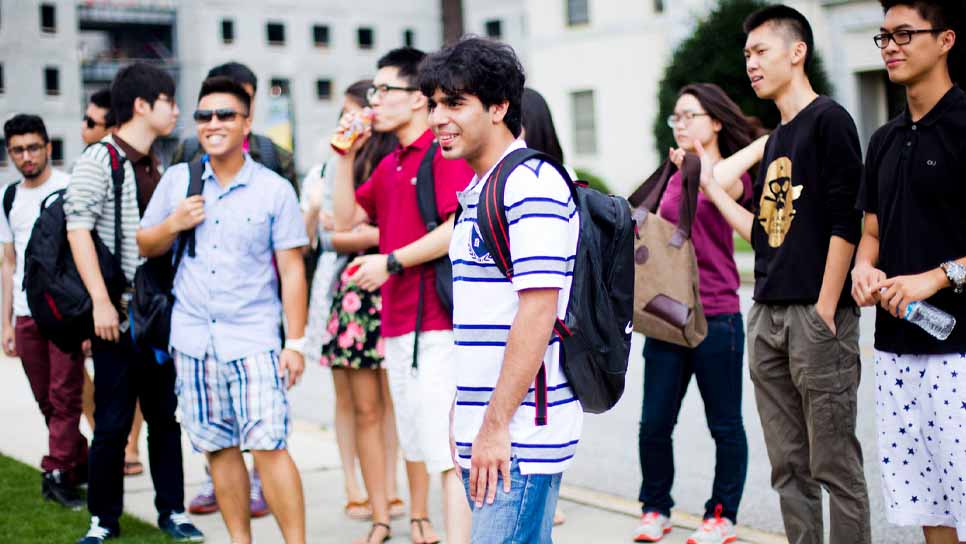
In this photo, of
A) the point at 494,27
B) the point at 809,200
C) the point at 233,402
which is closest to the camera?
the point at 809,200

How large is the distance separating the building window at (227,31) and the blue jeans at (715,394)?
58.3 m

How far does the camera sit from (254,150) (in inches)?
250

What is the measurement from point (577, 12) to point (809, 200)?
32.0 meters

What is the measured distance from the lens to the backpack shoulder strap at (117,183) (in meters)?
5.81

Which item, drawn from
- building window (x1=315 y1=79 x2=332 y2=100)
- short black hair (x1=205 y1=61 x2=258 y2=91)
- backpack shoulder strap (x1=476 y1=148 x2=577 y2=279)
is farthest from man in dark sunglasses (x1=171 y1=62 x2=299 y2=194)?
building window (x1=315 y1=79 x2=332 y2=100)

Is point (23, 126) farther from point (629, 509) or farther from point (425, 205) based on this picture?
point (629, 509)

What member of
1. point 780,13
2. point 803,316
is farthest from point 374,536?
point 780,13

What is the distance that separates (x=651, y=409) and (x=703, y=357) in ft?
1.14

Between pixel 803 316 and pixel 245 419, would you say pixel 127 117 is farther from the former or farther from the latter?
pixel 803 316

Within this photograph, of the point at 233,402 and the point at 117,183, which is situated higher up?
the point at 117,183

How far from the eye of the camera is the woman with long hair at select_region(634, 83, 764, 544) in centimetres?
545

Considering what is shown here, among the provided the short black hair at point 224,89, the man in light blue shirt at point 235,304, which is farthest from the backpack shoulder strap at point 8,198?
the short black hair at point 224,89

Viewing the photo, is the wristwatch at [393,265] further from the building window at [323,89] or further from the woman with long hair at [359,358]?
the building window at [323,89]

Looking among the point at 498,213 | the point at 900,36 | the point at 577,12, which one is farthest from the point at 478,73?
the point at 577,12
